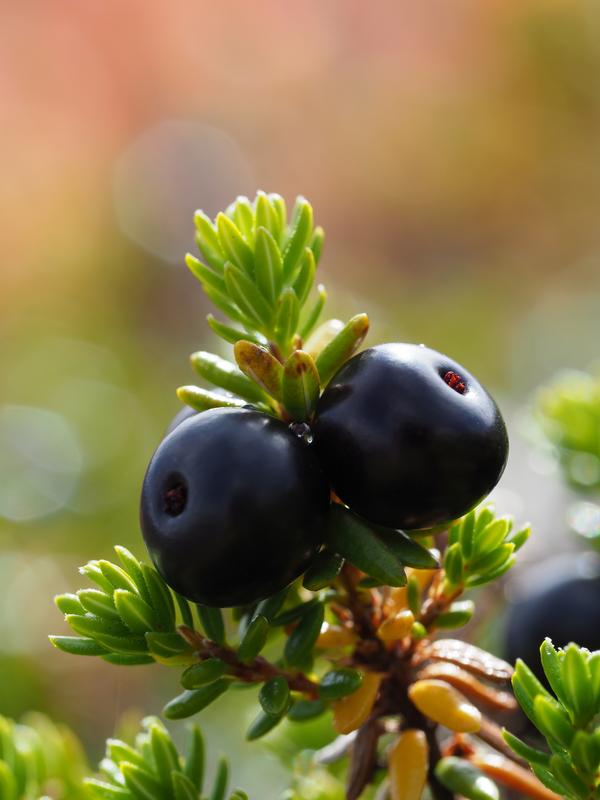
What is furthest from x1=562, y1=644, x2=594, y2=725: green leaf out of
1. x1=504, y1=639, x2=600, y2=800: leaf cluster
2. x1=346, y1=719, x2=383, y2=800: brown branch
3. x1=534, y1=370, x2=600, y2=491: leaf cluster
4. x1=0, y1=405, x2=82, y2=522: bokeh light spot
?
x1=0, y1=405, x2=82, y2=522: bokeh light spot

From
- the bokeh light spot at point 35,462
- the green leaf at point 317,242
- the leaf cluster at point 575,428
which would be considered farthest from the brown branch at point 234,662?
the bokeh light spot at point 35,462

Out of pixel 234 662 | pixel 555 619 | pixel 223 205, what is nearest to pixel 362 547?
pixel 234 662

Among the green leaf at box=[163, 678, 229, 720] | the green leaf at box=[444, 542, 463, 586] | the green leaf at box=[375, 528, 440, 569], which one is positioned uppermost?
the green leaf at box=[375, 528, 440, 569]

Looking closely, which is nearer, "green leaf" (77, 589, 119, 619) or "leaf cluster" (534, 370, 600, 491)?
"green leaf" (77, 589, 119, 619)

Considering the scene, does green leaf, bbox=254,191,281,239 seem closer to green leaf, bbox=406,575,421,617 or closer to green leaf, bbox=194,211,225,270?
green leaf, bbox=194,211,225,270

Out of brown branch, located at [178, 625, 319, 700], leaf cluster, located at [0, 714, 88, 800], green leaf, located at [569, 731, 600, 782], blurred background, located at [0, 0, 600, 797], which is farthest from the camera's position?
blurred background, located at [0, 0, 600, 797]

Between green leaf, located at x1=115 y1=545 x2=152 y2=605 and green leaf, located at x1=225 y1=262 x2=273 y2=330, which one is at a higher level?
green leaf, located at x1=225 y1=262 x2=273 y2=330

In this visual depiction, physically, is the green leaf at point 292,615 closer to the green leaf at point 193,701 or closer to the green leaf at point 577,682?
the green leaf at point 193,701
